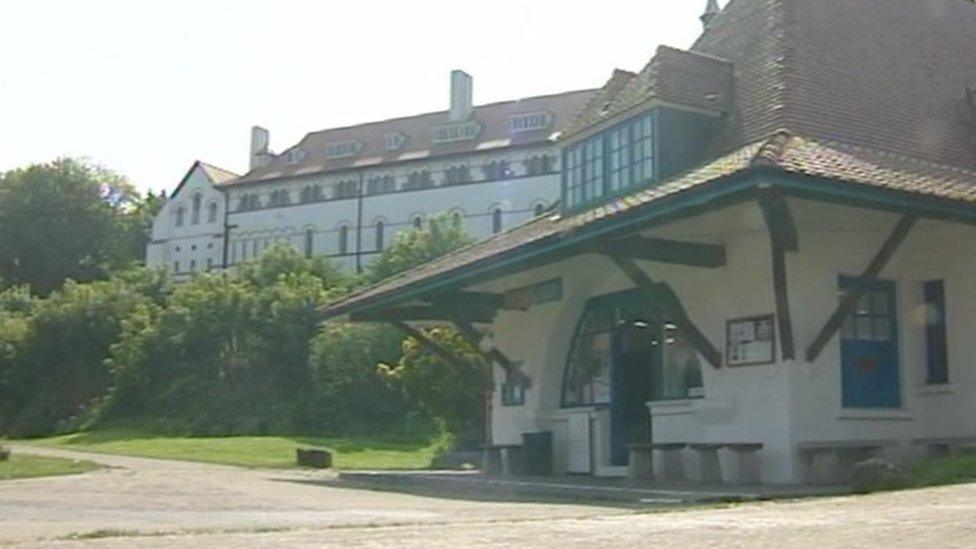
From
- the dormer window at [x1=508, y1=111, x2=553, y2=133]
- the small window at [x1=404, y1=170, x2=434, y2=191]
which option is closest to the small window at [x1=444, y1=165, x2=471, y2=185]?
the small window at [x1=404, y1=170, x2=434, y2=191]

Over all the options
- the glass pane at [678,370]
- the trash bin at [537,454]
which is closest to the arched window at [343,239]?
the trash bin at [537,454]

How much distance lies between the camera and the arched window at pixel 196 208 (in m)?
90.9

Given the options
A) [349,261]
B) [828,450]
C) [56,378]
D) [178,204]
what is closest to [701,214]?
[828,450]

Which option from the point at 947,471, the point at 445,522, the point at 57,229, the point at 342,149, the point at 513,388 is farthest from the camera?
the point at 57,229

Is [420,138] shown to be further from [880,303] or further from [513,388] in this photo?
[880,303]

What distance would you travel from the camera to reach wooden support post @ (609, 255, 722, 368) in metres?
17.2

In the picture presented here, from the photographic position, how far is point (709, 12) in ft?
99.8

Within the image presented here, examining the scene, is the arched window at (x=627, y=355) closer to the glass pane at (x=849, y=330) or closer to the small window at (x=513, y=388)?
the small window at (x=513, y=388)

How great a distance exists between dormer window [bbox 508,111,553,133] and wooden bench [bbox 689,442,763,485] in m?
59.6

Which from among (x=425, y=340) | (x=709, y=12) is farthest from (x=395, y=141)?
(x=425, y=340)

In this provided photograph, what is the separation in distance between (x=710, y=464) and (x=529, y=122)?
6153 centimetres

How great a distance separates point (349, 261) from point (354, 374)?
114 ft

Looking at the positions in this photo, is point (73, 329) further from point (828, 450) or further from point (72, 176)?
point (828, 450)

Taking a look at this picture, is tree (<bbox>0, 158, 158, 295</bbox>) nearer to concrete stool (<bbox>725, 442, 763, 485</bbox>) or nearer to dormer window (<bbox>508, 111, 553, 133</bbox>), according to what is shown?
dormer window (<bbox>508, 111, 553, 133</bbox>)
